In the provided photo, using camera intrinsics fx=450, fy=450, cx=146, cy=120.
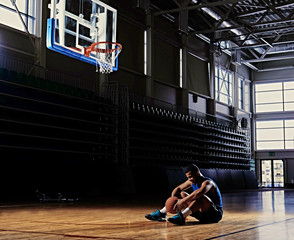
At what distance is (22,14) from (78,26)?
2.67 metres

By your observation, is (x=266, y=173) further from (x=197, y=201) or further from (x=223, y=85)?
(x=197, y=201)

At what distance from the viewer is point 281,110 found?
3359 cm

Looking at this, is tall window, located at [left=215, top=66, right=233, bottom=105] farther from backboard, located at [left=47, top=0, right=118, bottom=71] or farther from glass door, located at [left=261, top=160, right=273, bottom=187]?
backboard, located at [left=47, top=0, right=118, bottom=71]

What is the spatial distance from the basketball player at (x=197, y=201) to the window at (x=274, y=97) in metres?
28.4

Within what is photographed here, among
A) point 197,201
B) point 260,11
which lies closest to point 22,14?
point 197,201

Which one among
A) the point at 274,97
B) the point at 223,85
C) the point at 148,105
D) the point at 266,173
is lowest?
the point at 266,173

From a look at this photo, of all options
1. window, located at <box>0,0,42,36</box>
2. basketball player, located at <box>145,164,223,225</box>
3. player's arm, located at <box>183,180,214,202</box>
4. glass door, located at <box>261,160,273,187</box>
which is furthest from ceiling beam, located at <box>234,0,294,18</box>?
player's arm, located at <box>183,180,214,202</box>

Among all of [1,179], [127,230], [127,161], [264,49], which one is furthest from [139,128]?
[264,49]

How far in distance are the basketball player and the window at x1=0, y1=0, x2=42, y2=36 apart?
34.7 feet

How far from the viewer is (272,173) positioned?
111 ft

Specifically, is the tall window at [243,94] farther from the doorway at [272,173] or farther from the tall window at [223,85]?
the doorway at [272,173]

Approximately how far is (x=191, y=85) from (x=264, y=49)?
877 cm

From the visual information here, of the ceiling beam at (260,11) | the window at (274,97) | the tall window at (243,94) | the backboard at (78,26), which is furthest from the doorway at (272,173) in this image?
the backboard at (78,26)

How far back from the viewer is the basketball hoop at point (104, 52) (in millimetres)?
14115
